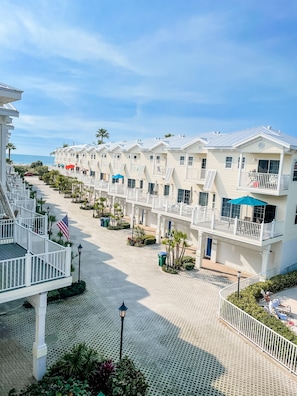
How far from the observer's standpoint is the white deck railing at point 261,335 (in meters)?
10.9

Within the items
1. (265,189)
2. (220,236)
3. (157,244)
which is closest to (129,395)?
(220,236)

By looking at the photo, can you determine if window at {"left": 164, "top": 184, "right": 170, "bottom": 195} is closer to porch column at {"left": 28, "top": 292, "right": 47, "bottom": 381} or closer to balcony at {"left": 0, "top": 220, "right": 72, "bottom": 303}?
balcony at {"left": 0, "top": 220, "right": 72, "bottom": 303}

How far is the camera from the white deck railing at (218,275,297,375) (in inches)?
431

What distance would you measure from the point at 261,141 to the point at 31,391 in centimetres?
1772

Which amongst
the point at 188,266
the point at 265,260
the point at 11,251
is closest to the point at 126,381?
the point at 11,251

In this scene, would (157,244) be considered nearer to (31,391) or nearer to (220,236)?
(220,236)

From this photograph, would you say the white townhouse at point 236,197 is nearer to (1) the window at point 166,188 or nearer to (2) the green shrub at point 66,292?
(1) the window at point 166,188

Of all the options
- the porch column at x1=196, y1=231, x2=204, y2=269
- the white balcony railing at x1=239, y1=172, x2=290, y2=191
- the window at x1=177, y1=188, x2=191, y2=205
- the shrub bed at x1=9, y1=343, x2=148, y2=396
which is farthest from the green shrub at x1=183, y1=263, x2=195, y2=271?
the shrub bed at x1=9, y1=343, x2=148, y2=396

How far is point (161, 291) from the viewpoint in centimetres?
1719

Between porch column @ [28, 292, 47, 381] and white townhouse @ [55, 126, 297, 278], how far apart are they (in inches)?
516

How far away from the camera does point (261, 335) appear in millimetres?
12094

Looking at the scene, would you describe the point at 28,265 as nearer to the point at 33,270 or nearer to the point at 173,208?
the point at 33,270

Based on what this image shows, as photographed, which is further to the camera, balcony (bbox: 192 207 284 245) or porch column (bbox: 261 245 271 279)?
porch column (bbox: 261 245 271 279)

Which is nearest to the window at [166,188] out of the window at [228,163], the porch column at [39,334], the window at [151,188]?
the window at [151,188]
